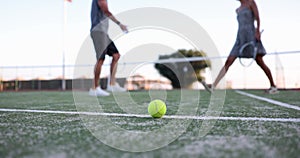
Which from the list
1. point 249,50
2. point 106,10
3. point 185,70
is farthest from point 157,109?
point 185,70

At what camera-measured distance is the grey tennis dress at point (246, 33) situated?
167 inches

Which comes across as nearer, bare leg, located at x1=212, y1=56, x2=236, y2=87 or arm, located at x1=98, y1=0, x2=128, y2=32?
arm, located at x1=98, y1=0, x2=128, y2=32

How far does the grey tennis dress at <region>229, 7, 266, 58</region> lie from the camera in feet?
13.9

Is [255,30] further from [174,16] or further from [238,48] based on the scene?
[174,16]

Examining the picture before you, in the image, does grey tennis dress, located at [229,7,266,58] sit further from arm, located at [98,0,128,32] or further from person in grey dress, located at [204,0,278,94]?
arm, located at [98,0,128,32]

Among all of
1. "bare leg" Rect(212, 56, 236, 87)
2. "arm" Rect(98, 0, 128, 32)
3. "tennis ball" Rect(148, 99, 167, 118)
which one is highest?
"arm" Rect(98, 0, 128, 32)

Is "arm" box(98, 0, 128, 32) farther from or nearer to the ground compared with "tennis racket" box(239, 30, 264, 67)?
farther from the ground

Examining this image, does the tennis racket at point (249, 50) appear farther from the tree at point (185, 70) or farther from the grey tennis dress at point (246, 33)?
the tree at point (185, 70)

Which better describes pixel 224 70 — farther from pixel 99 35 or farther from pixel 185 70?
pixel 185 70

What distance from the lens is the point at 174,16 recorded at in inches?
176

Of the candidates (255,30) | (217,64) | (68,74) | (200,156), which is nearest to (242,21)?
(255,30)

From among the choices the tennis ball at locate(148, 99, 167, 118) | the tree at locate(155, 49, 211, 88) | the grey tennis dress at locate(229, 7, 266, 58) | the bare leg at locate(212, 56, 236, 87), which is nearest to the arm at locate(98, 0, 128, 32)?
the bare leg at locate(212, 56, 236, 87)

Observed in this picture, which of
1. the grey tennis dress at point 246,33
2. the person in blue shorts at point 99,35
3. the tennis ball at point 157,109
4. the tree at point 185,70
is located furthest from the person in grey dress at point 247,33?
the tree at point 185,70

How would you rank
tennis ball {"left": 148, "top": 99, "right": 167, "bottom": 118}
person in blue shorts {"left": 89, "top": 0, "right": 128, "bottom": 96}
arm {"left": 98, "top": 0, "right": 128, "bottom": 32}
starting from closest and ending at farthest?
tennis ball {"left": 148, "top": 99, "right": 167, "bottom": 118}
arm {"left": 98, "top": 0, "right": 128, "bottom": 32}
person in blue shorts {"left": 89, "top": 0, "right": 128, "bottom": 96}
